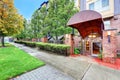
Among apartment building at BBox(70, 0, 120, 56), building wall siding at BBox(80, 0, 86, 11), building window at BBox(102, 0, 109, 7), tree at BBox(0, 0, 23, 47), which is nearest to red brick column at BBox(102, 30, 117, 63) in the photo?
apartment building at BBox(70, 0, 120, 56)

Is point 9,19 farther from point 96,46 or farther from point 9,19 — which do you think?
point 96,46

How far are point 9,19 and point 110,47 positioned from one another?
1896 cm

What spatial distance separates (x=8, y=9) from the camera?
22953mm

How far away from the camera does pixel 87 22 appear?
13219 mm

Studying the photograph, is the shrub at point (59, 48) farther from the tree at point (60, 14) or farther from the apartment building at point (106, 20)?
the apartment building at point (106, 20)

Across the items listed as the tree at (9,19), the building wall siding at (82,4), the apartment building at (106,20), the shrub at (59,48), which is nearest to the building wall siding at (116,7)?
the apartment building at (106,20)

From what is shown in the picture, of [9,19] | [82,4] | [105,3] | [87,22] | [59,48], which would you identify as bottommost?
[59,48]

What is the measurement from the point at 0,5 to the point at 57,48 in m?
14.8

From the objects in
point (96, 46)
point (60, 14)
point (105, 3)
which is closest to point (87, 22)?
point (96, 46)

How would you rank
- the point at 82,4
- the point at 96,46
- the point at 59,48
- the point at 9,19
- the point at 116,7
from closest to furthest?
the point at 59,48
the point at 96,46
the point at 116,7
the point at 82,4
the point at 9,19

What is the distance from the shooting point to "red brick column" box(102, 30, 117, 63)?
380 inches

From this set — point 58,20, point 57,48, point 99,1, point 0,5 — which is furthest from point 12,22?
point 99,1

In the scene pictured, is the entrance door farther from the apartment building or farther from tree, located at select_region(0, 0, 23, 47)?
tree, located at select_region(0, 0, 23, 47)

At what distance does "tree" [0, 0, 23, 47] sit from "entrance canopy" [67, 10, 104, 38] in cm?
1349
